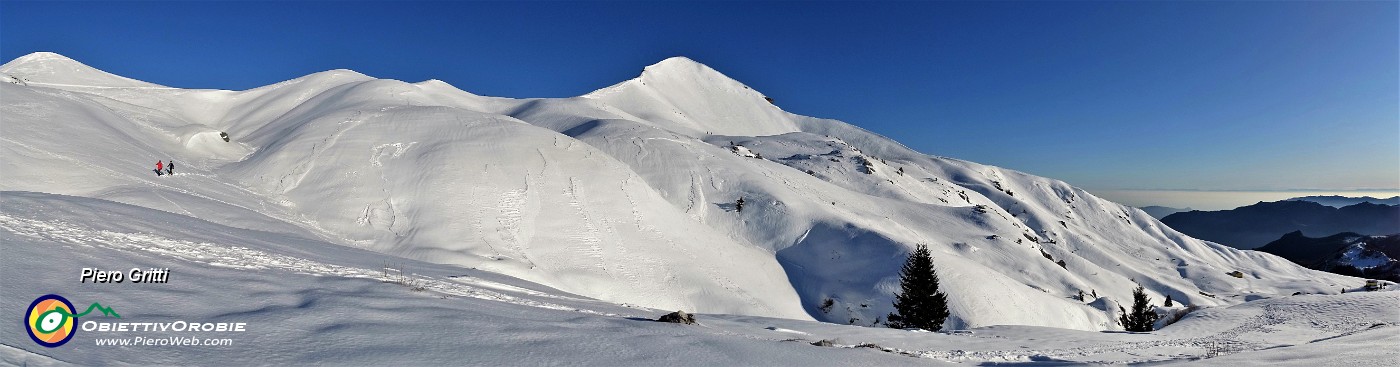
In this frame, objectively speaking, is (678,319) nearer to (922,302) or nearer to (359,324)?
(359,324)

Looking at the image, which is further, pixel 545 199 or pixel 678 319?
pixel 545 199

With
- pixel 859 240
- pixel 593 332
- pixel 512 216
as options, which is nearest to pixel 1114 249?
pixel 859 240

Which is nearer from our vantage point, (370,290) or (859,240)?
(370,290)

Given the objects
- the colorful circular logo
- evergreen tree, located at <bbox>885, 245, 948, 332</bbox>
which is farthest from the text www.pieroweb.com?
evergreen tree, located at <bbox>885, 245, 948, 332</bbox>

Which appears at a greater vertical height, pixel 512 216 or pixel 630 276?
pixel 512 216

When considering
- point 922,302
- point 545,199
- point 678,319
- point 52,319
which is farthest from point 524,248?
point 52,319

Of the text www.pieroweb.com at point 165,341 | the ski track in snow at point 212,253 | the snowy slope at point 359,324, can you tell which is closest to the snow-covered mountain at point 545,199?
the ski track in snow at point 212,253

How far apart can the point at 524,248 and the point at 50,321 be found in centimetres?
2407

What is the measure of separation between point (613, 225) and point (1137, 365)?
29.5m

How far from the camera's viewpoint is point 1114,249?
9600 centimetres

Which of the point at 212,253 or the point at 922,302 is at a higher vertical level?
the point at 212,253

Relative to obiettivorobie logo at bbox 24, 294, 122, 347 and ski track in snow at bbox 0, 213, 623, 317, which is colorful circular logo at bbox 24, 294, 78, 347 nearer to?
obiettivorobie logo at bbox 24, 294, 122, 347

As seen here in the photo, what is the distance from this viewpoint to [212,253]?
11.4 m

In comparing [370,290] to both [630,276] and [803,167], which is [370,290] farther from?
[803,167]
